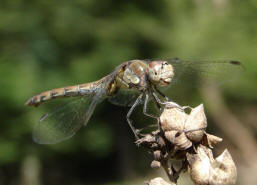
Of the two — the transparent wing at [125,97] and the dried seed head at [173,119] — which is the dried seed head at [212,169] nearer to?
the dried seed head at [173,119]

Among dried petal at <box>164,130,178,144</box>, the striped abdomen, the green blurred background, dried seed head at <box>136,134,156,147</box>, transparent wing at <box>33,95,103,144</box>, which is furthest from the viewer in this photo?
the green blurred background

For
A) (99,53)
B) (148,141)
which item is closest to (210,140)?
(148,141)

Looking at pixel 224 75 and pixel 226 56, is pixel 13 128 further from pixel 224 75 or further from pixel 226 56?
pixel 224 75

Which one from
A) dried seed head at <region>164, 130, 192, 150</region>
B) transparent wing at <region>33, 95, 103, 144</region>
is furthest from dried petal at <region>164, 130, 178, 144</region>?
transparent wing at <region>33, 95, 103, 144</region>

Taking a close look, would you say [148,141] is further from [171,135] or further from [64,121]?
[64,121]

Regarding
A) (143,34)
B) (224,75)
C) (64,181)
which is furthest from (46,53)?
(224,75)

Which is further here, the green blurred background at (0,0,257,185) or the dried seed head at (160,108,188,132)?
the green blurred background at (0,0,257,185)

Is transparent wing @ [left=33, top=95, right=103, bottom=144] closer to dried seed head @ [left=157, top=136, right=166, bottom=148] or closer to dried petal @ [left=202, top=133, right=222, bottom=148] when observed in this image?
dried seed head @ [left=157, top=136, right=166, bottom=148]
